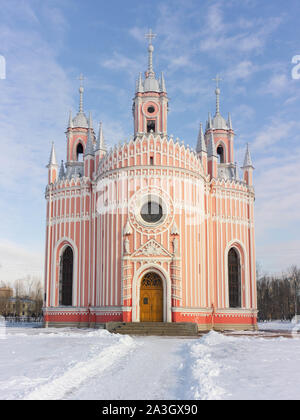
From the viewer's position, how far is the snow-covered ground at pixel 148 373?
34.7 ft

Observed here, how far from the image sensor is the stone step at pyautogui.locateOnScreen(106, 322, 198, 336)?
3089 centimetres

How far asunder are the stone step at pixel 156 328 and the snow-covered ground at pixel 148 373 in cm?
1055

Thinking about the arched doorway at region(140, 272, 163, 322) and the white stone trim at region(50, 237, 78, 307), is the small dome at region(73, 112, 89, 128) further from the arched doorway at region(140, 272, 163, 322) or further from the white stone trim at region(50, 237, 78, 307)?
the arched doorway at region(140, 272, 163, 322)

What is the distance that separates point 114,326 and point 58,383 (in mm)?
20948

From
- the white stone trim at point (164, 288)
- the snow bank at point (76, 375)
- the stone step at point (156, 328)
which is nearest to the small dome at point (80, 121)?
the white stone trim at point (164, 288)

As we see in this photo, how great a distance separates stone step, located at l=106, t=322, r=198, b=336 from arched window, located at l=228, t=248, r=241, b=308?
900 cm

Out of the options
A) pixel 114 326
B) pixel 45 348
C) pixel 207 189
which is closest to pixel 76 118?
pixel 207 189

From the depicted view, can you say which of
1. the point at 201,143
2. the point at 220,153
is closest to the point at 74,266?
the point at 201,143

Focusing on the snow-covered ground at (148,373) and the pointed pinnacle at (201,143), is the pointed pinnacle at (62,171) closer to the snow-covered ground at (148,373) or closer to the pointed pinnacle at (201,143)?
the pointed pinnacle at (201,143)

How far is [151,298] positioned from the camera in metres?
34.6

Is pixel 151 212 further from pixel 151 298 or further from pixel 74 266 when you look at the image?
pixel 74 266

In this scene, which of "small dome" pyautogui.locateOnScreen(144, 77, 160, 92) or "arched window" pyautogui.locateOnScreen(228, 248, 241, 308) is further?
"small dome" pyautogui.locateOnScreen(144, 77, 160, 92)

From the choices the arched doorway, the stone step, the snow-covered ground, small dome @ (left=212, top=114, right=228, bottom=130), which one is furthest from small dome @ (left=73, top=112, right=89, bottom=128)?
the snow-covered ground

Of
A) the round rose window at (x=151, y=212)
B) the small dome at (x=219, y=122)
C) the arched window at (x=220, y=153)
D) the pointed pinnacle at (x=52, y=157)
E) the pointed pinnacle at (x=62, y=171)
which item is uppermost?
the small dome at (x=219, y=122)
